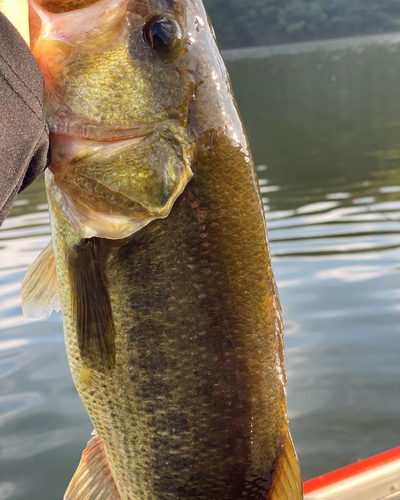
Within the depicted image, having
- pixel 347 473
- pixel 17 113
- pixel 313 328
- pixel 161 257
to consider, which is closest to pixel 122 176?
pixel 161 257

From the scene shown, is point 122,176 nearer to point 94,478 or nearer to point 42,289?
point 42,289

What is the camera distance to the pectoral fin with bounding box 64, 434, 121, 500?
1.99 meters

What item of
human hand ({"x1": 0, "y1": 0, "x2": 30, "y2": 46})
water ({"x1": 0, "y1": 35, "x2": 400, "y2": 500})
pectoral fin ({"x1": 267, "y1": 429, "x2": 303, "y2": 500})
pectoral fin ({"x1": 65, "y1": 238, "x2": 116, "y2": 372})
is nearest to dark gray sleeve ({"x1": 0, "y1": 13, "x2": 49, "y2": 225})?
human hand ({"x1": 0, "y1": 0, "x2": 30, "y2": 46})

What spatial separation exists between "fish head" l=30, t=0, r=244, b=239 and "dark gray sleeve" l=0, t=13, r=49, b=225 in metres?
0.14

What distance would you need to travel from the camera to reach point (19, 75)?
4.34ft

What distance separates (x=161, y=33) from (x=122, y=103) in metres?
0.21

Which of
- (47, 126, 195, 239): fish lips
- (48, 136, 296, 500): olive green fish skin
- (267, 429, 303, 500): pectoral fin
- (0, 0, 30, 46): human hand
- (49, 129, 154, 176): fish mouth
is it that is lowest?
(267, 429, 303, 500): pectoral fin

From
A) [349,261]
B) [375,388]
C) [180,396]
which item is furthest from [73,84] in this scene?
[349,261]

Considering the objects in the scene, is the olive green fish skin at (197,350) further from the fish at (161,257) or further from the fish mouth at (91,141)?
the fish mouth at (91,141)

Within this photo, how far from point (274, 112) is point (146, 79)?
24.3m

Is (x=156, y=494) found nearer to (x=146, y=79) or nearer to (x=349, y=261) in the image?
(x=146, y=79)

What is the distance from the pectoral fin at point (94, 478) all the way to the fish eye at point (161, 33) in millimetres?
1189

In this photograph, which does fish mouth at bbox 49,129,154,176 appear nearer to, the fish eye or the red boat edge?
the fish eye

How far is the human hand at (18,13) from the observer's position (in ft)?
4.45
